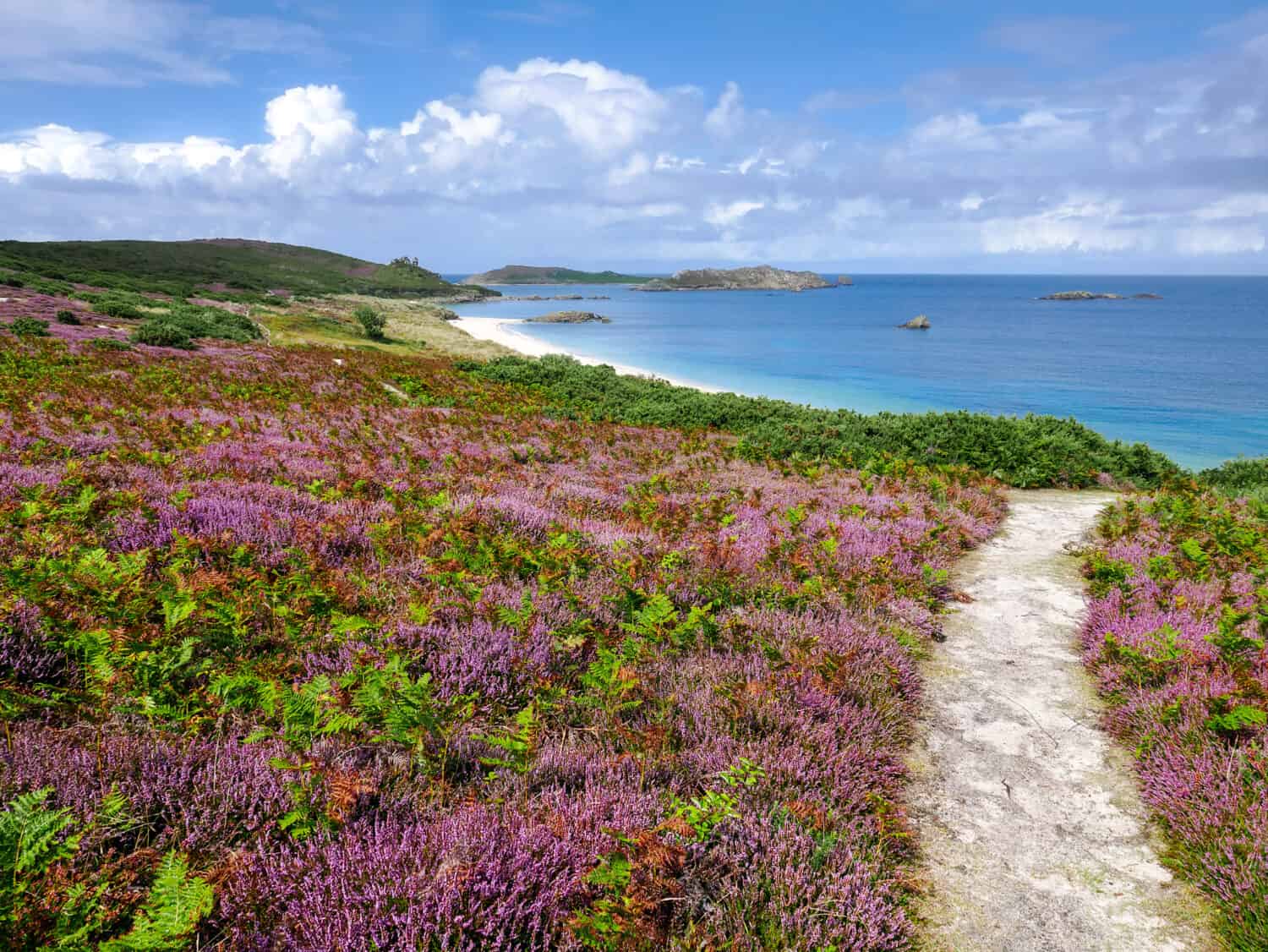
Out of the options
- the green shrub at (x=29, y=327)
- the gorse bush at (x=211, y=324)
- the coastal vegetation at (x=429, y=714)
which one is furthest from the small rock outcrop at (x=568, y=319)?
the coastal vegetation at (x=429, y=714)

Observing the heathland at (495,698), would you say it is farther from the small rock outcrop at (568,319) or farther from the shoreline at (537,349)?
the small rock outcrop at (568,319)

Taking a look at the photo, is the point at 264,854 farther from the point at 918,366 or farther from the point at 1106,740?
the point at 918,366

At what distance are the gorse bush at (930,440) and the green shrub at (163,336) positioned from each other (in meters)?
15.9

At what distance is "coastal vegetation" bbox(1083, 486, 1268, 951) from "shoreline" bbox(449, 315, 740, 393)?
34236mm

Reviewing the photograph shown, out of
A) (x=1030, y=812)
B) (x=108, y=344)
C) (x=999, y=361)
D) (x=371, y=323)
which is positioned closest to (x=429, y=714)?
(x=1030, y=812)

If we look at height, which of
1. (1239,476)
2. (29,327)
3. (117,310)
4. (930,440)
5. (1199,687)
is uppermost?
(117,310)

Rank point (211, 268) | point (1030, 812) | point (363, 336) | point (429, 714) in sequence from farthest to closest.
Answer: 1. point (211, 268)
2. point (363, 336)
3. point (1030, 812)
4. point (429, 714)

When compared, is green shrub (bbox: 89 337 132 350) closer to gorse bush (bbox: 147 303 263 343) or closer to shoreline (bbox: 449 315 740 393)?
gorse bush (bbox: 147 303 263 343)

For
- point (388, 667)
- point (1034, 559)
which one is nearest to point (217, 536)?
point (388, 667)

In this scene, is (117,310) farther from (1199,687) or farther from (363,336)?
(1199,687)

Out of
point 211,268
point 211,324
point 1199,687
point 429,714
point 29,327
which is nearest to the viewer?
point 429,714

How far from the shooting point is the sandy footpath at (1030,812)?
3533 mm

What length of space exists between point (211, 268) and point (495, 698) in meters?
144

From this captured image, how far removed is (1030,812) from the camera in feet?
14.5
